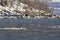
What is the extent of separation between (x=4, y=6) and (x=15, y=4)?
3445 millimetres

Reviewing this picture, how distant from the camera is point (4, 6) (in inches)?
1564

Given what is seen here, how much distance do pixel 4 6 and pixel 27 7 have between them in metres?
4.54

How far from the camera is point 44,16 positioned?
126 ft

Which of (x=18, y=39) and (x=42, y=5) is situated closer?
(x=18, y=39)

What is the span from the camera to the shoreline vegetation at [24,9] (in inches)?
1417

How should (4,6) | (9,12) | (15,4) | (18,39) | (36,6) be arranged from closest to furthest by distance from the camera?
(18,39), (9,12), (4,6), (15,4), (36,6)

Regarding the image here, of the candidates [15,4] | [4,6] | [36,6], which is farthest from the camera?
[36,6]

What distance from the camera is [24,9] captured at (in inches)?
1634

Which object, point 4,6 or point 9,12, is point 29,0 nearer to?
point 4,6

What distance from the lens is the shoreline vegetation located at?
36.0m

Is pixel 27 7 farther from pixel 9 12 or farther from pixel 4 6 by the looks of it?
pixel 9 12

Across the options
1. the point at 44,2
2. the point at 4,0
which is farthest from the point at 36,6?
the point at 4,0

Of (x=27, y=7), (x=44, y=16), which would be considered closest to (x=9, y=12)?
(x=44, y=16)

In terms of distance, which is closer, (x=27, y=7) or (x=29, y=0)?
(x=27, y=7)
